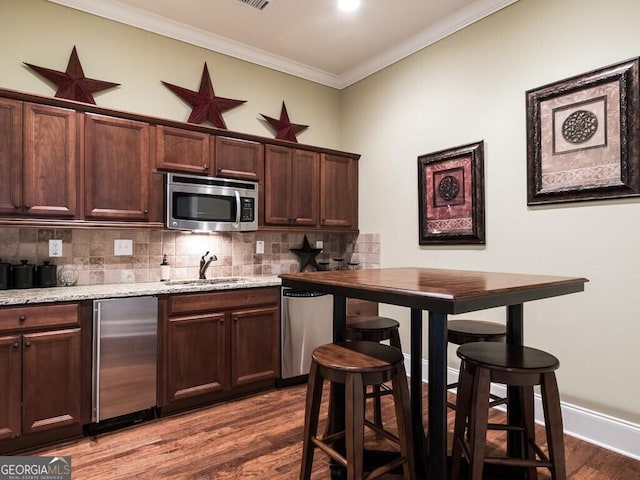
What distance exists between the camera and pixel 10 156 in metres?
2.35

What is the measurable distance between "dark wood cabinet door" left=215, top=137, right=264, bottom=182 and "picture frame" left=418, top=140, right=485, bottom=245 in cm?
146

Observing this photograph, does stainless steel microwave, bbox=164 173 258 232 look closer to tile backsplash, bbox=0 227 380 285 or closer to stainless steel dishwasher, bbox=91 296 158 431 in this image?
tile backsplash, bbox=0 227 380 285

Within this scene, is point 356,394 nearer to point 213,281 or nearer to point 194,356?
point 194,356

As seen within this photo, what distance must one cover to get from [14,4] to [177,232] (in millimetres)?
1915

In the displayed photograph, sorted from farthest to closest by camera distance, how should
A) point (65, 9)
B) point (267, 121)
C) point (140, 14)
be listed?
point (267, 121), point (140, 14), point (65, 9)

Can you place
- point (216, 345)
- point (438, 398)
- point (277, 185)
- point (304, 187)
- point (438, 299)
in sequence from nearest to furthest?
point (438, 299) → point (438, 398) → point (216, 345) → point (277, 185) → point (304, 187)

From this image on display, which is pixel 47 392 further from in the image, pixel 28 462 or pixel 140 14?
pixel 140 14

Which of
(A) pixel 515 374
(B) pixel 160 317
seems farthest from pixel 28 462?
(A) pixel 515 374

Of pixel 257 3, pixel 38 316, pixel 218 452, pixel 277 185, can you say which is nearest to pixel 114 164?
pixel 38 316

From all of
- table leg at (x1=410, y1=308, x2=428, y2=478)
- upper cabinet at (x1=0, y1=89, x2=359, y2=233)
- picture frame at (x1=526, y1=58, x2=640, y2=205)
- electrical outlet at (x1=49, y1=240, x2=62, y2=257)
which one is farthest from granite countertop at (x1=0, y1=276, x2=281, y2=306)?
picture frame at (x1=526, y1=58, x2=640, y2=205)

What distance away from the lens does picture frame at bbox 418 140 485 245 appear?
2.95 metres

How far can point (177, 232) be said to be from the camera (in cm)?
329

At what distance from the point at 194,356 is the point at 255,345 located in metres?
0.49

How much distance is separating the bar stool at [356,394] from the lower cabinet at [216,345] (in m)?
1.29
